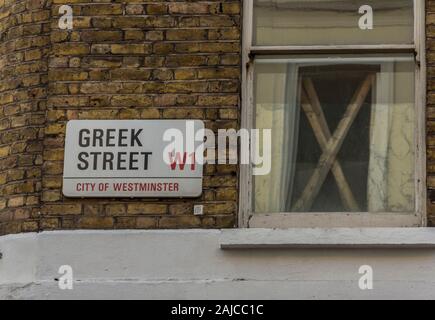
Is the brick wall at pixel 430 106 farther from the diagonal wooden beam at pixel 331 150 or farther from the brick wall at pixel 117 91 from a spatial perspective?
the diagonal wooden beam at pixel 331 150

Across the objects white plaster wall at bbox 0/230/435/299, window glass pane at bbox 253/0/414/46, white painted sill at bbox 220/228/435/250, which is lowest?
white plaster wall at bbox 0/230/435/299

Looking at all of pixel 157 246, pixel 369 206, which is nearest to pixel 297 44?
pixel 369 206

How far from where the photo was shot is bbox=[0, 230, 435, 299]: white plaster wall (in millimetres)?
6562

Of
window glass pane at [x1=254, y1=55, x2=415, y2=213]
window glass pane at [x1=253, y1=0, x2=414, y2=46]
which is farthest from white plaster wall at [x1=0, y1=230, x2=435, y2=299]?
window glass pane at [x1=253, y1=0, x2=414, y2=46]

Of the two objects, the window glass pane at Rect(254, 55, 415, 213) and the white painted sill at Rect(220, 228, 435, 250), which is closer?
the white painted sill at Rect(220, 228, 435, 250)

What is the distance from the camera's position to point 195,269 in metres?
6.69

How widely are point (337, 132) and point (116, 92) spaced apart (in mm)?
1374

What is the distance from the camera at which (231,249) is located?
21.9 feet

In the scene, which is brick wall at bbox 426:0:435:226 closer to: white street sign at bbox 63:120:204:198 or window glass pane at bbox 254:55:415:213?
window glass pane at bbox 254:55:415:213

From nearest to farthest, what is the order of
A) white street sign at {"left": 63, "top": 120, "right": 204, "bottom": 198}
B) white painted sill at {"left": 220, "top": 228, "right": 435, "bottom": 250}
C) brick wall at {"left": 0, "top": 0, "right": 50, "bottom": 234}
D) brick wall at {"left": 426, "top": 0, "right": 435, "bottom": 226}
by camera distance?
white painted sill at {"left": 220, "top": 228, "right": 435, "bottom": 250}
brick wall at {"left": 426, "top": 0, "right": 435, "bottom": 226}
white street sign at {"left": 63, "top": 120, "right": 204, "bottom": 198}
brick wall at {"left": 0, "top": 0, "right": 50, "bottom": 234}

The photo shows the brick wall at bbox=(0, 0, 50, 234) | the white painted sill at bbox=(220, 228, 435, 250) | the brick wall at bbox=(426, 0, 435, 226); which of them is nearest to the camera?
the white painted sill at bbox=(220, 228, 435, 250)

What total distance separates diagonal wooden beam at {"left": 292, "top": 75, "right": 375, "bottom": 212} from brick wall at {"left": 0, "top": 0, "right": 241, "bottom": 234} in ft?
1.42
